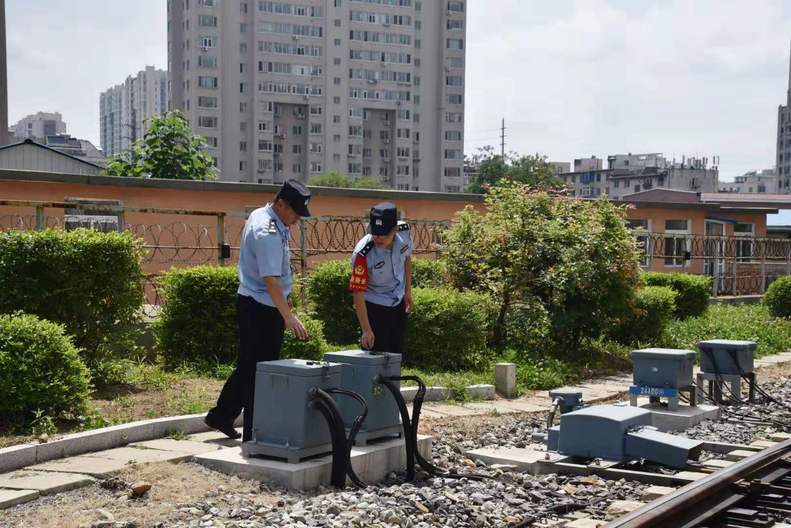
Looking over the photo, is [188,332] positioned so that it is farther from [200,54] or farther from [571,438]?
[200,54]

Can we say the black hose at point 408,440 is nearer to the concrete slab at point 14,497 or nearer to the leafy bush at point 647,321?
the concrete slab at point 14,497

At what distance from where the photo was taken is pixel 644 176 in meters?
132

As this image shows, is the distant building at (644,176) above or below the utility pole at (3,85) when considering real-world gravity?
above

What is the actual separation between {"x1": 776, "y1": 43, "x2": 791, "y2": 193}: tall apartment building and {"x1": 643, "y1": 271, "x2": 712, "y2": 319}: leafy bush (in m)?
181

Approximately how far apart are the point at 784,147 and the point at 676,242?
175 m

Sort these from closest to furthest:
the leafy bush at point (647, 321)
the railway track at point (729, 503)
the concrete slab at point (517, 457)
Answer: the railway track at point (729, 503)
the concrete slab at point (517, 457)
the leafy bush at point (647, 321)

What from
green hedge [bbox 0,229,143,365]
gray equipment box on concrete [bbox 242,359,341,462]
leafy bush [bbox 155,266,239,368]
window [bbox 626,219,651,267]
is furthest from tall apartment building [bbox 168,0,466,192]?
gray equipment box on concrete [bbox 242,359,341,462]

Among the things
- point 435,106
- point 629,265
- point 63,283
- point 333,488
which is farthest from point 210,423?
point 435,106

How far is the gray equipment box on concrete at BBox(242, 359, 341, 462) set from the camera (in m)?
6.51

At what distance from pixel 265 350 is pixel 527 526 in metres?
2.45

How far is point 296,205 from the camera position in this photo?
23.4 feet

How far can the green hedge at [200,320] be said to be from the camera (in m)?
10.5

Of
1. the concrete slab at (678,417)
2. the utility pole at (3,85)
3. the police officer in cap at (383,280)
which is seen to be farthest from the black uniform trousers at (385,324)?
the utility pole at (3,85)

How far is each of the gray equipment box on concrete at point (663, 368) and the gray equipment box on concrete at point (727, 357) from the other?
1322mm
